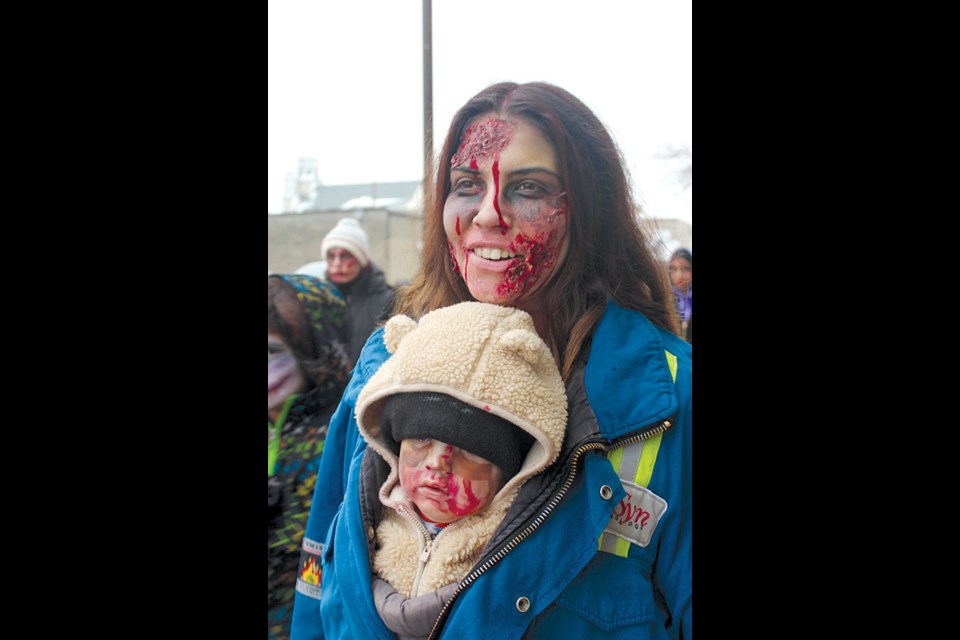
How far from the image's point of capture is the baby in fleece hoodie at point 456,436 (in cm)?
186

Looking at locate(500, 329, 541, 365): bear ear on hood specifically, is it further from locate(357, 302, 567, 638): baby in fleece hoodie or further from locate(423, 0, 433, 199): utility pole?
locate(423, 0, 433, 199): utility pole

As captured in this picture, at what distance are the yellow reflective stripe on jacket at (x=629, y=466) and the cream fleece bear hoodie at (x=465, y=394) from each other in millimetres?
132

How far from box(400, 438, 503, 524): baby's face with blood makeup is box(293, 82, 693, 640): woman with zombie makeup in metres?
0.07

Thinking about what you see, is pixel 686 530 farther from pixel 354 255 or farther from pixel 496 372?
pixel 354 255

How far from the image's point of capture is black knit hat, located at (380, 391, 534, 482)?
186 cm

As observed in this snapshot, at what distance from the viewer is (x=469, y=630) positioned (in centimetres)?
186

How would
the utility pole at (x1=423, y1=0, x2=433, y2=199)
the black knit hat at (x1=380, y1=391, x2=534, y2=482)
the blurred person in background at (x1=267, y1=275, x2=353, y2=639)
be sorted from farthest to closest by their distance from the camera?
the blurred person in background at (x1=267, y1=275, x2=353, y2=639) → the utility pole at (x1=423, y1=0, x2=433, y2=199) → the black knit hat at (x1=380, y1=391, x2=534, y2=482)

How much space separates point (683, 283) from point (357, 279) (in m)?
0.80

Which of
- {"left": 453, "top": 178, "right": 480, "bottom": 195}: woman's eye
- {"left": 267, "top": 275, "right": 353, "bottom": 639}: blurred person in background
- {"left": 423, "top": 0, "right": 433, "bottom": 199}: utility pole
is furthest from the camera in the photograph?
{"left": 267, "top": 275, "right": 353, "bottom": 639}: blurred person in background

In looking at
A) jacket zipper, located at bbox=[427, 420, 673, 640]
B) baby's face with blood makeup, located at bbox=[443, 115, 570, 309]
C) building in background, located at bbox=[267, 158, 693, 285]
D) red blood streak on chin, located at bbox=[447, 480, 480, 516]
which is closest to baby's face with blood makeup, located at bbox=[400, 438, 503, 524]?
red blood streak on chin, located at bbox=[447, 480, 480, 516]

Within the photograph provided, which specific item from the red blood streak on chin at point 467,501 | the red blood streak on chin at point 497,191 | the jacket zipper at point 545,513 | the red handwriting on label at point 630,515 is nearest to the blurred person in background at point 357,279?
the red blood streak on chin at point 497,191

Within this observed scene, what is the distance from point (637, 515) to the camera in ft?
6.22

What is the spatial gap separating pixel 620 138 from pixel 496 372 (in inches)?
23.1

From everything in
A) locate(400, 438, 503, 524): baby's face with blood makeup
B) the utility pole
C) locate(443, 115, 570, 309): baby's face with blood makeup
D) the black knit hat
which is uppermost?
A: the utility pole
